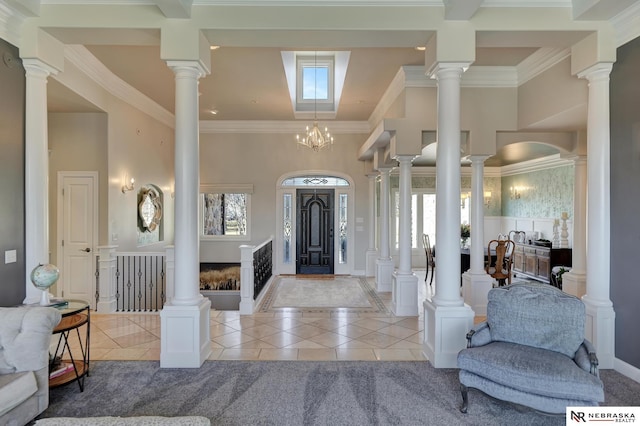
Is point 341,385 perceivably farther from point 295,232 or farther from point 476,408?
point 295,232

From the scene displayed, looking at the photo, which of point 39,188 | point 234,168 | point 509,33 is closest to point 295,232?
point 234,168

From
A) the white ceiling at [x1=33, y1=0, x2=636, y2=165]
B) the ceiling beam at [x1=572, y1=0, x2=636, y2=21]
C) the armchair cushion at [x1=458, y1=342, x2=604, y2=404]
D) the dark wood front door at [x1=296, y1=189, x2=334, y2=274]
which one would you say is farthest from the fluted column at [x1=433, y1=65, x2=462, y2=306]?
the dark wood front door at [x1=296, y1=189, x2=334, y2=274]

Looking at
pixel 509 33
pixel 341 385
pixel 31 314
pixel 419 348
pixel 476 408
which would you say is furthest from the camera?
pixel 419 348

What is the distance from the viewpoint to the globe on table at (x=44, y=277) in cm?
317

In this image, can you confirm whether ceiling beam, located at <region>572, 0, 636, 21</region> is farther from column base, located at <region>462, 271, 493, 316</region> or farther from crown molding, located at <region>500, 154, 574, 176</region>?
crown molding, located at <region>500, 154, 574, 176</region>

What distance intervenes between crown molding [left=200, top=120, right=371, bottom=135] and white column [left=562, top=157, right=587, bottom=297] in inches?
175

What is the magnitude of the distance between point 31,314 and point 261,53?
155 inches

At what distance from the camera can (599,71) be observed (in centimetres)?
355

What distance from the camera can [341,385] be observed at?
3.26m

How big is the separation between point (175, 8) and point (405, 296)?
470 centimetres

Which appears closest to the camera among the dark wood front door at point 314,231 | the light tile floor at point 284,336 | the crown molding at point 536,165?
the light tile floor at point 284,336

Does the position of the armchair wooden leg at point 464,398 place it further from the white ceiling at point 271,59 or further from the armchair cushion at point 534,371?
the white ceiling at point 271,59

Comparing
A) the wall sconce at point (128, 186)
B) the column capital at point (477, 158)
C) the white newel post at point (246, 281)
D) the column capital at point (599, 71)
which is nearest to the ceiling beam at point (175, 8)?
the white newel post at point (246, 281)

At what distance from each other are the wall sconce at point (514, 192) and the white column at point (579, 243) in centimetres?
474
